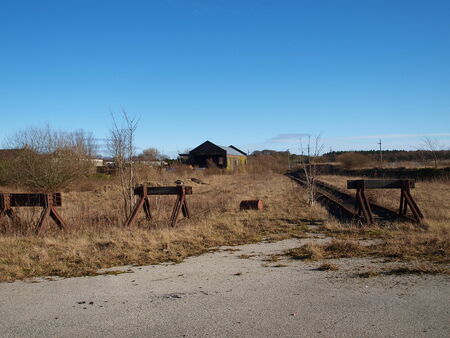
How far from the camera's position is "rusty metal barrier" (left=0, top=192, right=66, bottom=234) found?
10.8m

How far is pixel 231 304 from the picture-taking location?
16.3 ft

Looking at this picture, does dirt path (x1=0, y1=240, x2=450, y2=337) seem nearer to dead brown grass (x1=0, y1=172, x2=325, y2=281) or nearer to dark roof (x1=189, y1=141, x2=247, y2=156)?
dead brown grass (x1=0, y1=172, x2=325, y2=281)

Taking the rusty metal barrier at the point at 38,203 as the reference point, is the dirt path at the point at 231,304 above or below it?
below

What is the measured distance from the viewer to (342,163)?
66.7m

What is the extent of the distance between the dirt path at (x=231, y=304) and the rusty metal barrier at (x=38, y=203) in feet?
16.0

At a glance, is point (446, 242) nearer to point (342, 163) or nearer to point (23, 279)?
point (23, 279)

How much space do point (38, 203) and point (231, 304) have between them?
7971 mm

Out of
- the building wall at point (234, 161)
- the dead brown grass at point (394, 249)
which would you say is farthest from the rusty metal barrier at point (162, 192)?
the building wall at point (234, 161)

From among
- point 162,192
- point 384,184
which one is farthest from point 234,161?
point 384,184

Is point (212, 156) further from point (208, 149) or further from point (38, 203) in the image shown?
point (38, 203)

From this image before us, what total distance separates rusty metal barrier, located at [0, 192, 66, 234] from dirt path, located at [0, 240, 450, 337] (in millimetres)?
4880

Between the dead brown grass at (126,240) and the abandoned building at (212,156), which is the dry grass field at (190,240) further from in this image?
the abandoned building at (212,156)

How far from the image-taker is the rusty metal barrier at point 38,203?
10.8 m

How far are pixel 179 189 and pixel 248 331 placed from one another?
811cm
